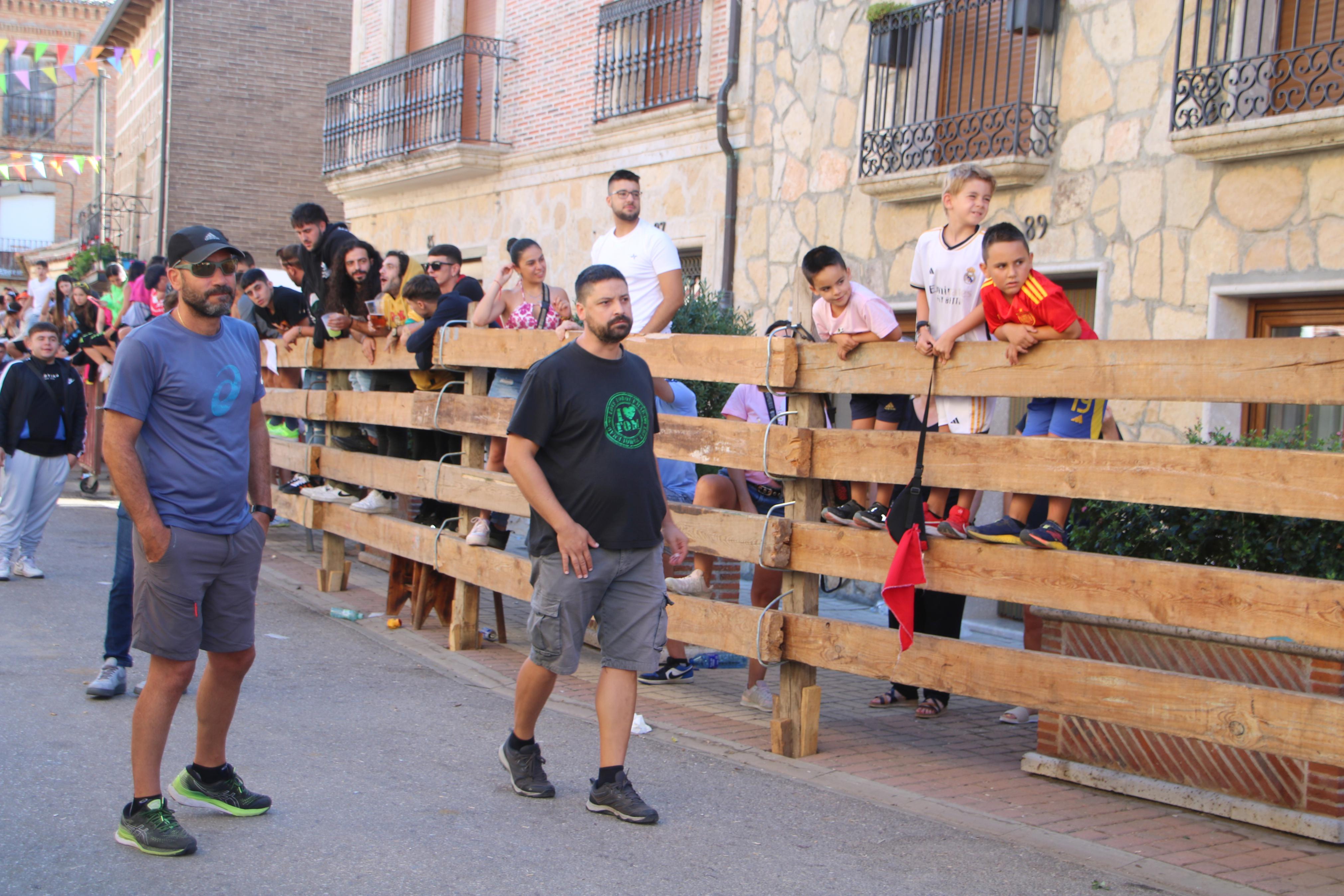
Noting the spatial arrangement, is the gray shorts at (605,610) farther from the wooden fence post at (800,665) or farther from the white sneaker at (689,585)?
the white sneaker at (689,585)

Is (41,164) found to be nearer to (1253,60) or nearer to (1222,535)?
(1253,60)

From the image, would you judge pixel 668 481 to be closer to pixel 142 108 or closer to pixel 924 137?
pixel 924 137

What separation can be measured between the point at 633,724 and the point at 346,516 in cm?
408

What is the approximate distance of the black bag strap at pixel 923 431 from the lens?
5.20 m

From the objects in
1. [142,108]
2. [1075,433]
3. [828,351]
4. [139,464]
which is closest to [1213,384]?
[1075,433]

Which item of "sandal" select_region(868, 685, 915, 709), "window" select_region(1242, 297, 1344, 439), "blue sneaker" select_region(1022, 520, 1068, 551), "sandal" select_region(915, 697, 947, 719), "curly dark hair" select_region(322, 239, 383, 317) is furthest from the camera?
"curly dark hair" select_region(322, 239, 383, 317)

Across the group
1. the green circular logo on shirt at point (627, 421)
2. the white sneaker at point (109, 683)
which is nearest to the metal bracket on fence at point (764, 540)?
the green circular logo on shirt at point (627, 421)

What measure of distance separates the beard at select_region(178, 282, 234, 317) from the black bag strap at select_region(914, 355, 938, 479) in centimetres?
266

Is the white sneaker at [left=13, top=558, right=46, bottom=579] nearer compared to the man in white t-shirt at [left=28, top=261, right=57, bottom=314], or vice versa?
the white sneaker at [left=13, top=558, right=46, bottom=579]

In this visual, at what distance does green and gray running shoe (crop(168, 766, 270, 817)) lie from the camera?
459 cm

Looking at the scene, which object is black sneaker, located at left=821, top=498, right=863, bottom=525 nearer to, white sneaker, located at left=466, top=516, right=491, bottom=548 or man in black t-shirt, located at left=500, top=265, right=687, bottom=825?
man in black t-shirt, located at left=500, top=265, right=687, bottom=825

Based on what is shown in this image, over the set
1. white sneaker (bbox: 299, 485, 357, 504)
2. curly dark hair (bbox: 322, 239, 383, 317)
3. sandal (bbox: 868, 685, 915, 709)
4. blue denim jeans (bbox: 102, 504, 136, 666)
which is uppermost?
curly dark hair (bbox: 322, 239, 383, 317)

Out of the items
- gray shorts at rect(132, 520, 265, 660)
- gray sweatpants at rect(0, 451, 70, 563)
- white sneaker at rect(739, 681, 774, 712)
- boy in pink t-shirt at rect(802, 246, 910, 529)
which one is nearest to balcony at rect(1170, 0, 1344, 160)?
boy in pink t-shirt at rect(802, 246, 910, 529)

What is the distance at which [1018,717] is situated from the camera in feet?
21.8
